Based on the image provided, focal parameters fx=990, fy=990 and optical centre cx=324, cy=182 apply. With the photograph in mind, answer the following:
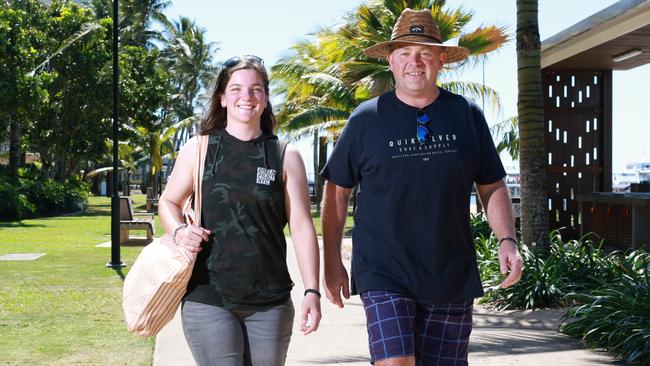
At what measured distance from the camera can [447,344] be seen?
4.07 metres

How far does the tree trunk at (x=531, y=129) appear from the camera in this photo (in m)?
11.3

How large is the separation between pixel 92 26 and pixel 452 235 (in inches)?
1541

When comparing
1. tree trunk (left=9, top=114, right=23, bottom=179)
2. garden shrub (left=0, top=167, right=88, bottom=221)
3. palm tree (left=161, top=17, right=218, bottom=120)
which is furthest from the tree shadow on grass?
palm tree (left=161, top=17, right=218, bottom=120)

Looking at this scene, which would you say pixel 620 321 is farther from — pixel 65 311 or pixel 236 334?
pixel 65 311

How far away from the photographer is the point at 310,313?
3.85 m

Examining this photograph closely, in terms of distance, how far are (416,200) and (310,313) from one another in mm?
611

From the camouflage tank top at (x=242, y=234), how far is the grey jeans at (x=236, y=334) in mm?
38

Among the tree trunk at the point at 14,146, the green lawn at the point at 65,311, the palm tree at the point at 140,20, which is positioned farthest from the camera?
the palm tree at the point at 140,20

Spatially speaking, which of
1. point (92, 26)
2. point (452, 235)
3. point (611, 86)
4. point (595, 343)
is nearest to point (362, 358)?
point (595, 343)

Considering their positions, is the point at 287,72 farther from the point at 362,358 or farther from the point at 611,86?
the point at 362,358

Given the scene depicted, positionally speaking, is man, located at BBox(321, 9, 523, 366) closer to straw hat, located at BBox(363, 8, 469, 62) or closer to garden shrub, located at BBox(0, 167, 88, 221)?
straw hat, located at BBox(363, 8, 469, 62)

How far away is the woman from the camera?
3.75 m

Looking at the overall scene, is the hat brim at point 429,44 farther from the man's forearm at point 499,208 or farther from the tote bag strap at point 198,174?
the tote bag strap at point 198,174

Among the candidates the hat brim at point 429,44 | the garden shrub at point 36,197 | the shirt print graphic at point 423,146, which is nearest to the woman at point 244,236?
the shirt print graphic at point 423,146
